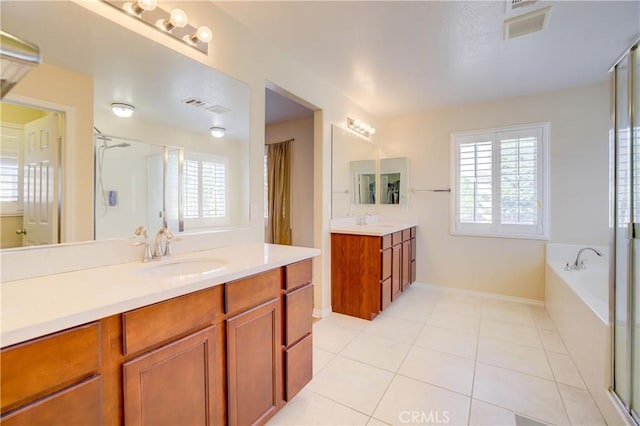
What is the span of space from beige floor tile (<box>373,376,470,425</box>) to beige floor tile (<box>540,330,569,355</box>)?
1156 millimetres

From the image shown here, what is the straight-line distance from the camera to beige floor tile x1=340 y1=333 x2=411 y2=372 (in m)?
2.09

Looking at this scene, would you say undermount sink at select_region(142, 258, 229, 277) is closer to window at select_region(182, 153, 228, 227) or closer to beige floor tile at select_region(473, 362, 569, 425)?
window at select_region(182, 153, 228, 227)

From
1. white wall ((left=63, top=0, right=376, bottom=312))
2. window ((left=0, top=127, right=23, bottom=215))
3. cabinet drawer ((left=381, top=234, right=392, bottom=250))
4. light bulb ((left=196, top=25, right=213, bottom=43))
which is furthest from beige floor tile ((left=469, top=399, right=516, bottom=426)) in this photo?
light bulb ((left=196, top=25, right=213, bottom=43))

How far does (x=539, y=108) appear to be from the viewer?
10.5 feet

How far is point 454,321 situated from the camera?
281cm

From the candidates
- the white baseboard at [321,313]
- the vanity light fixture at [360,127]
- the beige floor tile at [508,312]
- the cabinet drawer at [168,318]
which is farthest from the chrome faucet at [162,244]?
the beige floor tile at [508,312]

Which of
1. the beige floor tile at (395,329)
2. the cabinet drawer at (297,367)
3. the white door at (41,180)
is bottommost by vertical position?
the beige floor tile at (395,329)

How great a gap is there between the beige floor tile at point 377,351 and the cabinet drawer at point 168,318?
55.6 inches

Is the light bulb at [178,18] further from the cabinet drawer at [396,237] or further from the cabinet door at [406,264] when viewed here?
the cabinet door at [406,264]

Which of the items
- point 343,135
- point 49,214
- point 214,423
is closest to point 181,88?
point 49,214

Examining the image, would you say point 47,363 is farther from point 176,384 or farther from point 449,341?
point 449,341

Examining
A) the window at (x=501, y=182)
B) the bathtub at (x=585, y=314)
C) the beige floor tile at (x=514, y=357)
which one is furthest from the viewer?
the window at (x=501, y=182)

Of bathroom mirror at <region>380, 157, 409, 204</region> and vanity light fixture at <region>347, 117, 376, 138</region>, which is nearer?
vanity light fixture at <region>347, 117, 376, 138</region>

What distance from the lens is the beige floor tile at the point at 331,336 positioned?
2332mm
